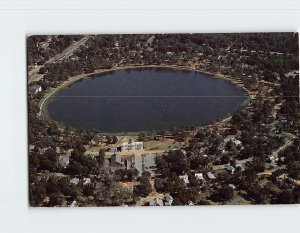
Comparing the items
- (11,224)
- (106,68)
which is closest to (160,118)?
(106,68)

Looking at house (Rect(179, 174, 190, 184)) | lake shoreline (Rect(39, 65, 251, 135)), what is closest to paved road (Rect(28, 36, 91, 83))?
lake shoreline (Rect(39, 65, 251, 135))

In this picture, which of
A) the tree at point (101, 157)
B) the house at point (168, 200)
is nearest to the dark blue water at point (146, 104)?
the tree at point (101, 157)

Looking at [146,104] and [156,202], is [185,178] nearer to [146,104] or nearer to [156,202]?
[156,202]

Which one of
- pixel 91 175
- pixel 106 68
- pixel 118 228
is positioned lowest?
pixel 118 228

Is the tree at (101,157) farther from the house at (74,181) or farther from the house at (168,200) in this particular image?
the house at (168,200)

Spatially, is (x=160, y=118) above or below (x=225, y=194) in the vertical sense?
above
